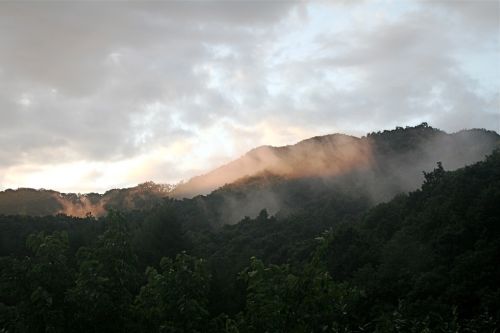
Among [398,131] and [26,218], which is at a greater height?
[398,131]

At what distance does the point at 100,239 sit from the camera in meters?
8.84

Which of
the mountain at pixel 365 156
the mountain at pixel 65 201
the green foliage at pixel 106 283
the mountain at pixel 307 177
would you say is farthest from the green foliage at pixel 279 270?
the mountain at pixel 65 201

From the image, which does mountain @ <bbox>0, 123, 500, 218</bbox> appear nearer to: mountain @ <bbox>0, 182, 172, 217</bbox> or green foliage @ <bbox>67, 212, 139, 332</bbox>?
mountain @ <bbox>0, 182, 172, 217</bbox>

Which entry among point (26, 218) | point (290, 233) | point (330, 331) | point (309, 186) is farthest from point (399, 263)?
point (309, 186)

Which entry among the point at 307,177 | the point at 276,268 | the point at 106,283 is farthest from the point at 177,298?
the point at 307,177

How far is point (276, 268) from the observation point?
25.8 feet

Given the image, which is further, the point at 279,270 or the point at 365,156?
the point at 365,156

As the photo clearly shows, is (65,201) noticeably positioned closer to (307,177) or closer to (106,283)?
(307,177)

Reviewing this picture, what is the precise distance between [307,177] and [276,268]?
135 metres

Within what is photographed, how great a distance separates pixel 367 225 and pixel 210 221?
158 feet

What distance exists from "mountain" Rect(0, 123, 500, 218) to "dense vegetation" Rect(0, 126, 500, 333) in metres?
4.27

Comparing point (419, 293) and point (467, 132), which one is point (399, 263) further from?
point (467, 132)

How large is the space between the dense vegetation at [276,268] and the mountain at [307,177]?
14.0 feet

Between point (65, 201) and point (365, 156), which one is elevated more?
point (65, 201)
